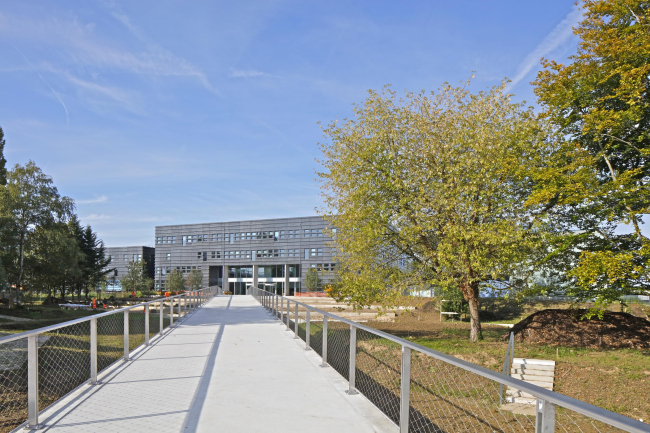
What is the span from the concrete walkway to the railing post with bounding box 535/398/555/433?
224 cm

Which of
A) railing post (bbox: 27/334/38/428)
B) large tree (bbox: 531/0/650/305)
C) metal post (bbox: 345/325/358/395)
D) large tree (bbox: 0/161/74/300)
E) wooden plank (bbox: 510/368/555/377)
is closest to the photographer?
railing post (bbox: 27/334/38/428)

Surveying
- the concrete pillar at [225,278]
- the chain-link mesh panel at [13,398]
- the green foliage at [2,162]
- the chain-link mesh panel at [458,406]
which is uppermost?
the green foliage at [2,162]

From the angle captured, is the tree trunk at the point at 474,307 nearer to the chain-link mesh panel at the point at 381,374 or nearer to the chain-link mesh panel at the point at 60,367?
the chain-link mesh panel at the point at 381,374

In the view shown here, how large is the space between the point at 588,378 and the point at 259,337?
901 centimetres

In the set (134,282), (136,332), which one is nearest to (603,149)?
(136,332)

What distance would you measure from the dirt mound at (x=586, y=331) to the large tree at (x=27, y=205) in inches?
1293

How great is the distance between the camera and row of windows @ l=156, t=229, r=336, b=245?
80.4 metres

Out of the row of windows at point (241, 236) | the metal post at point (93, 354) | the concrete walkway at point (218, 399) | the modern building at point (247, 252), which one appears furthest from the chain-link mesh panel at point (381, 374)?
the row of windows at point (241, 236)

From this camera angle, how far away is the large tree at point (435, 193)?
15891mm

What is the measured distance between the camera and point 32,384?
484 cm

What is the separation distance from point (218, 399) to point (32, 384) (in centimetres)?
203

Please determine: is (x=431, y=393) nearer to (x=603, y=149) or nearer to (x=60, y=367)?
(x=60, y=367)

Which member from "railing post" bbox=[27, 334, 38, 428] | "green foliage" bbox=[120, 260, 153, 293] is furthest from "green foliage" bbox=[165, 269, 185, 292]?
"railing post" bbox=[27, 334, 38, 428]

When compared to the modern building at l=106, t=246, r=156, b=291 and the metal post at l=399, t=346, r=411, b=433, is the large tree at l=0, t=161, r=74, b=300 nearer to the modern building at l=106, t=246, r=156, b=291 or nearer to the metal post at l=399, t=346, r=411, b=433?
the metal post at l=399, t=346, r=411, b=433
